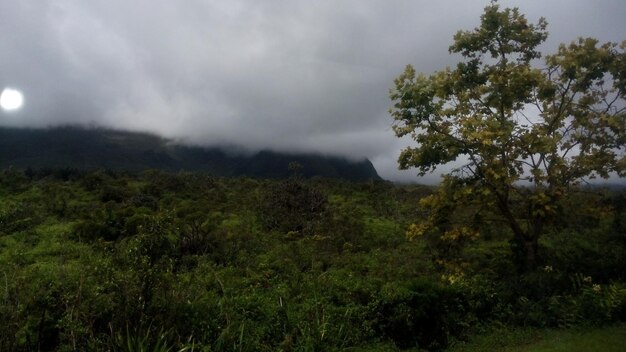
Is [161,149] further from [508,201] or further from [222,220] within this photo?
[508,201]

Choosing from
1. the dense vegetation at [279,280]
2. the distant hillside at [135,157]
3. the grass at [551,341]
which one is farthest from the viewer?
the distant hillside at [135,157]

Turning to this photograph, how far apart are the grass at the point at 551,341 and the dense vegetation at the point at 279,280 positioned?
0.31 m

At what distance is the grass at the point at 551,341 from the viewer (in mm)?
7484

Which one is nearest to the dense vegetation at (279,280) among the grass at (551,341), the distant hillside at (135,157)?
the grass at (551,341)

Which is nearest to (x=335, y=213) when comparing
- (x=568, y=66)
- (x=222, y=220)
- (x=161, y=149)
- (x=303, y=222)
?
(x=303, y=222)

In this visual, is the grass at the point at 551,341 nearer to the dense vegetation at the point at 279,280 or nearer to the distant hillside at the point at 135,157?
the dense vegetation at the point at 279,280

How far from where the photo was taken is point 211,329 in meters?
7.21

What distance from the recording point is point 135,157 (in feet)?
237

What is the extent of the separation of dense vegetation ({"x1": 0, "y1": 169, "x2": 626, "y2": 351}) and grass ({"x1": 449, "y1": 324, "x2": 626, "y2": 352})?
315mm

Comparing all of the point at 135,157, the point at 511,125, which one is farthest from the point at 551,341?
the point at 135,157

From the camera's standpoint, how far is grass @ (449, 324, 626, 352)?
24.6ft

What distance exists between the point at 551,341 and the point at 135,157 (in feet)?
235

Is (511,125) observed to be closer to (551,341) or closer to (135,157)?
(551,341)

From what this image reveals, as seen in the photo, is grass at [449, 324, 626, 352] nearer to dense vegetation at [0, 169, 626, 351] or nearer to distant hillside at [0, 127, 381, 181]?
dense vegetation at [0, 169, 626, 351]
